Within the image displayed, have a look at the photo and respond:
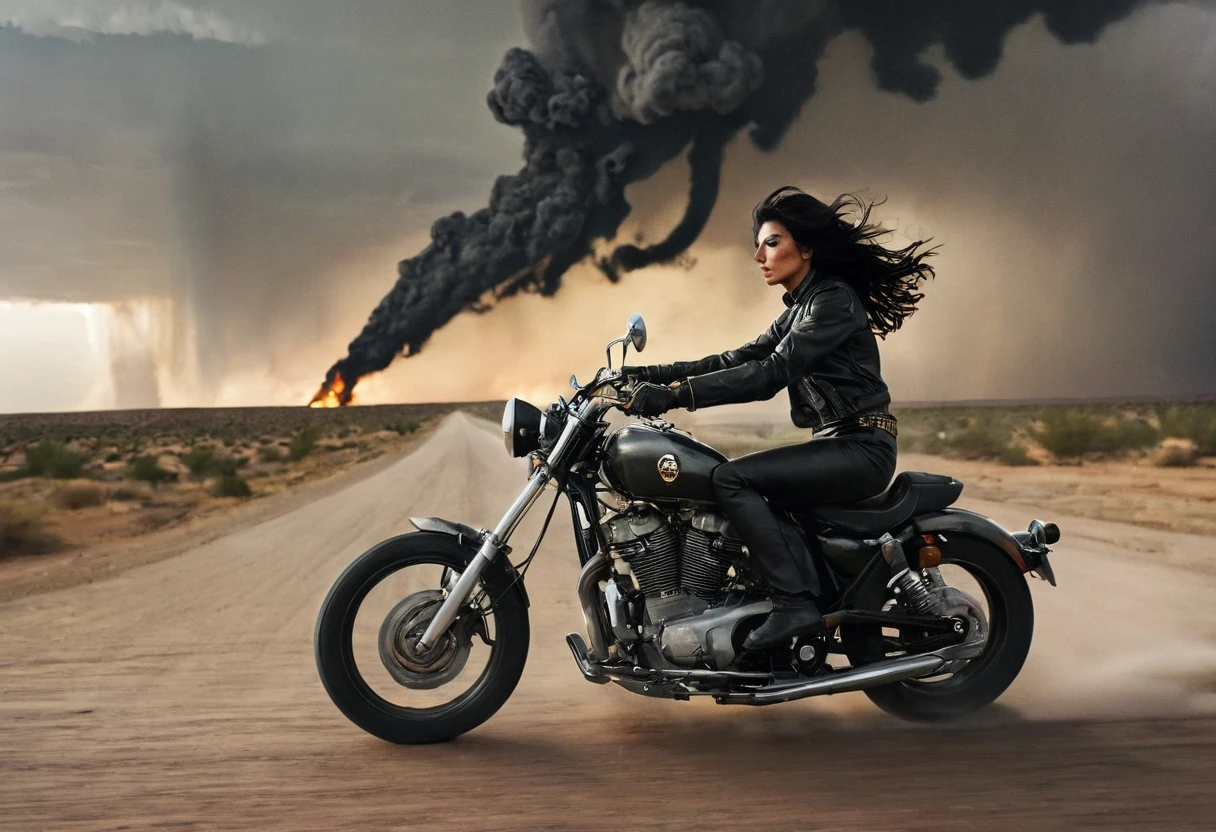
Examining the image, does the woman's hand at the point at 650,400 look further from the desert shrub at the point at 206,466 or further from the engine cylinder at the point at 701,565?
the desert shrub at the point at 206,466

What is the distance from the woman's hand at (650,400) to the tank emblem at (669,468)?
23 cm

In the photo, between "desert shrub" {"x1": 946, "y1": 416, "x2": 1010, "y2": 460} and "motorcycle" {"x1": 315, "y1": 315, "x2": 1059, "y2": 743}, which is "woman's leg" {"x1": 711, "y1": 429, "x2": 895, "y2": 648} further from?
"desert shrub" {"x1": 946, "y1": 416, "x2": 1010, "y2": 460}

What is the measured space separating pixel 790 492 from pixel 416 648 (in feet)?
5.14

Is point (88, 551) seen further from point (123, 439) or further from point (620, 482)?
point (123, 439)

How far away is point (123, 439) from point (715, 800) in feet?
168

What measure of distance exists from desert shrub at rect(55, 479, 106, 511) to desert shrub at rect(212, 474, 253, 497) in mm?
3402

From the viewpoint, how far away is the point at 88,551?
14.0 meters

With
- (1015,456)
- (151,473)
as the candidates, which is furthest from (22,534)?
(1015,456)

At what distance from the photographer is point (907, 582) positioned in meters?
4.31

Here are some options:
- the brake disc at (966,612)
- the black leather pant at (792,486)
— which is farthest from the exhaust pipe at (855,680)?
the black leather pant at (792,486)

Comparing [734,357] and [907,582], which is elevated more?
[734,357]

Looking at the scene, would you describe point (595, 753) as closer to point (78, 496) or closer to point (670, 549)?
point (670, 549)

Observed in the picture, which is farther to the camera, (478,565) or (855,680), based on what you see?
(478,565)

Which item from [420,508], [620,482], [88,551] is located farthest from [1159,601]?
[88,551]
